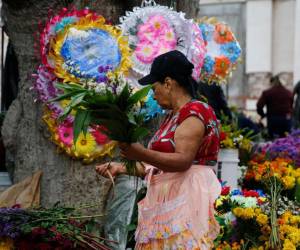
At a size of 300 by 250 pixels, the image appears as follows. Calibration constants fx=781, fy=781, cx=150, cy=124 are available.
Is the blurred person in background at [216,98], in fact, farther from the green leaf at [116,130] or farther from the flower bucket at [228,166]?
the green leaf at [116,130]

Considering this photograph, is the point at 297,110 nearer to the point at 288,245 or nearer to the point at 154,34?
the point at 154,34

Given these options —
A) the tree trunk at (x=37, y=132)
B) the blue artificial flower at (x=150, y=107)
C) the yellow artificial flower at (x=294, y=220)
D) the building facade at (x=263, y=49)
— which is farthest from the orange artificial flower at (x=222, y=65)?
the building facade at (x=263, y=49)

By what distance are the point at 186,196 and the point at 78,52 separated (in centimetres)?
189

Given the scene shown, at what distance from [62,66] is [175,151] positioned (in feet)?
6.20

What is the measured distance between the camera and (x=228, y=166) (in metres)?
6.60

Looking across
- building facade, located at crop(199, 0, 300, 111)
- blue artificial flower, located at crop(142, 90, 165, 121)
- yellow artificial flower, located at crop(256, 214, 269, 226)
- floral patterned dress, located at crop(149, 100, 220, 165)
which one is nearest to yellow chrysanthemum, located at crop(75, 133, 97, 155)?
blue artificial flower, located at crop(142, 90, 165, 121)

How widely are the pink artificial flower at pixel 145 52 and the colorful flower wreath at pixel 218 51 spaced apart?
4.58 feet

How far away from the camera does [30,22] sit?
5570mm

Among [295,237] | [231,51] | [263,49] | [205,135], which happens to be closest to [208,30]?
[231,51]

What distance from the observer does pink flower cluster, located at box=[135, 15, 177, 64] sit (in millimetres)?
5176

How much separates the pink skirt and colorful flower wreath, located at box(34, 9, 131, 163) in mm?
1460

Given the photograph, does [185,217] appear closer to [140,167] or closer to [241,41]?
[140,167]

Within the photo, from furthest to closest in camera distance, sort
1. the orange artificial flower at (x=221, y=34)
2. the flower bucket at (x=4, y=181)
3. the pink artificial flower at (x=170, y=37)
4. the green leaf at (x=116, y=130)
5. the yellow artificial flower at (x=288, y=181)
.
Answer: the orange artificial flower at (x=221, y=34)
the flower bucket at (x=4, y=181)
the yellow artificial flower at (x=288, y=181)
the pink artificial flower at (x=170, y=37)
the green leaf at (x=116, y=130)

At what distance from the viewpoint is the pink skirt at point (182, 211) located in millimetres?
3514
